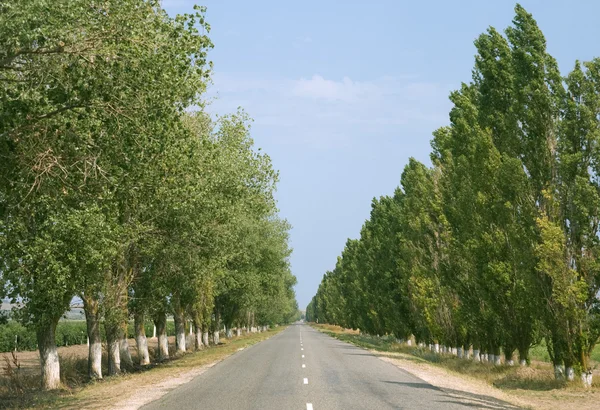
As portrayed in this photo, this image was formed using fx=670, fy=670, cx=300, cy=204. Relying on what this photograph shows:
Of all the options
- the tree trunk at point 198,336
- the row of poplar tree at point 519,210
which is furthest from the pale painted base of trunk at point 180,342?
the row of poplar tree at point 519,210

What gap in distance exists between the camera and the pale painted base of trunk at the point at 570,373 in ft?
74.1

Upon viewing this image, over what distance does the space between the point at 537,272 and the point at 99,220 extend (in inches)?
608

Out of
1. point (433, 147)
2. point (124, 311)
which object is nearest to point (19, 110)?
point (124, 311)

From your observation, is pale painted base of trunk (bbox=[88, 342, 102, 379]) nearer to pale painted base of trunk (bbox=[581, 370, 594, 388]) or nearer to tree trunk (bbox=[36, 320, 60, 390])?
tree trunk (bbox=[36, 320, 60, 390])

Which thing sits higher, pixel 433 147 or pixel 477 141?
pixel 433 147

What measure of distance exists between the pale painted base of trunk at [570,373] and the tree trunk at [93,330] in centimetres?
1788

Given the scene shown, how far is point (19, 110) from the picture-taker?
39.9 feet

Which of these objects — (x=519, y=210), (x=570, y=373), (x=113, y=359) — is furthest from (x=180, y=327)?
(x=570, y=373)

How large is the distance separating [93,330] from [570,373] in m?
18.4

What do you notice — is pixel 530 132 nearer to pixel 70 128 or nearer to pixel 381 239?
pixel 70 128

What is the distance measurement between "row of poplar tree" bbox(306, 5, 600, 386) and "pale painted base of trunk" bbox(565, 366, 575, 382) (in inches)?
1.4

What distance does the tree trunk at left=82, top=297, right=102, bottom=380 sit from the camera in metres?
27.2

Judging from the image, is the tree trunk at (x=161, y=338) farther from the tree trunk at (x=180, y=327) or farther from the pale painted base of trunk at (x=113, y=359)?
the pale painted base of trunk at (x=113, y=359)

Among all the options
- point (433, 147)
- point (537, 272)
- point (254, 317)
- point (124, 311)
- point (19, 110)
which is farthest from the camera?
point (254, 317)
